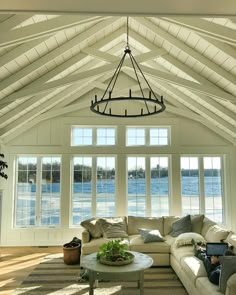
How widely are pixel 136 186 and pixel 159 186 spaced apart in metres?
0.65

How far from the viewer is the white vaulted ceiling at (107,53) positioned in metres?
3.72

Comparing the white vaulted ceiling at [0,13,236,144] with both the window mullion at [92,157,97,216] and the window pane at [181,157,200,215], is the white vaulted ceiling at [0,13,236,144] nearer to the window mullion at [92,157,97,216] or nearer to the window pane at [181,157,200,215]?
the window pane at [181,157,200,215]

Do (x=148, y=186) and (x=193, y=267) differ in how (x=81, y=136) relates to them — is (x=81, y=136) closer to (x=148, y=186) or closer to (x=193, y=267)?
(x=148, y=186)

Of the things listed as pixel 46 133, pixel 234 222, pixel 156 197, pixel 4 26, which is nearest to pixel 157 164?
pixel 156 197

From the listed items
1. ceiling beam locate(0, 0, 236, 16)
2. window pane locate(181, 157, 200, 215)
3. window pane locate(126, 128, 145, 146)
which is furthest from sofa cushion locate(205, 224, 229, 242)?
ceiling beam locate(0, 0, 236, 16)

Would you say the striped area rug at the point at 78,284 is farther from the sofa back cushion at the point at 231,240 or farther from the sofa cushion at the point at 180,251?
the sofa back cushion at the point at 231,240

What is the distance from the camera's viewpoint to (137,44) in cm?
606

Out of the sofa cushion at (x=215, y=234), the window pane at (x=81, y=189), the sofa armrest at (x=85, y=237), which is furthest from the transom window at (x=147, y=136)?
the sofa cushion at (x=215, y=234)

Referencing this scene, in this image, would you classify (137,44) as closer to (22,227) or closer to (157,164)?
(157,164)

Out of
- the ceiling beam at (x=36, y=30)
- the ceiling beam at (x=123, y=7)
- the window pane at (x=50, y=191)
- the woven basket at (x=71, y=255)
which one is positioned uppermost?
the ceiling beam at (x=36, y=30)

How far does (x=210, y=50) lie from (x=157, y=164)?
13.0ft

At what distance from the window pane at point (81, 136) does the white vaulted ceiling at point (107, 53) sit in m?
1.45

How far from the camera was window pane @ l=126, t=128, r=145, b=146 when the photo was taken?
8047 mm

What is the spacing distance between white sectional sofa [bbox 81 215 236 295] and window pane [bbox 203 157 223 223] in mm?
1661
